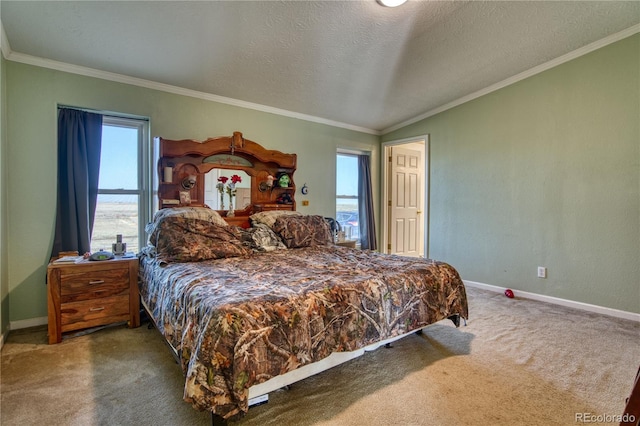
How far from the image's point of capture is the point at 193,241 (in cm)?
258

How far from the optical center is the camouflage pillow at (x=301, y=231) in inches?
130

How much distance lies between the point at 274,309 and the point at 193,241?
55.3 inches

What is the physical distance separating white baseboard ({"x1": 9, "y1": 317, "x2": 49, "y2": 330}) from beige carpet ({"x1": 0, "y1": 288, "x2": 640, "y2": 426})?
115 millimetres

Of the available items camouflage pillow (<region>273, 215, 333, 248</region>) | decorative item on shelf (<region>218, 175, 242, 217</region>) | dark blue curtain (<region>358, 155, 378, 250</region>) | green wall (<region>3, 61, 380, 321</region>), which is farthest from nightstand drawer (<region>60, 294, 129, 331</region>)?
dark blue curtain (<region>358, 155, 378, 250</region>)

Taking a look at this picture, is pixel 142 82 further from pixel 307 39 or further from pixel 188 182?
pixel 307 39

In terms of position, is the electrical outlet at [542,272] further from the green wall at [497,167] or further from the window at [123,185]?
the window at [123,185]

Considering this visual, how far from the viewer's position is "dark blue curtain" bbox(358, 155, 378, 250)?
5176 mm

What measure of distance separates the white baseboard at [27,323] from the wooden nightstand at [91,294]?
0.55 meters

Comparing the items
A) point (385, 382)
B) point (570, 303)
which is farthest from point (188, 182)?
point (570, 303)

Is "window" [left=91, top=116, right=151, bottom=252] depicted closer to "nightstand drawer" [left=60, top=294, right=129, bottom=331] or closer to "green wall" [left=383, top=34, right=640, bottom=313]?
"nightstand drawer" [left=60, top=294, right=129, bottom=331]

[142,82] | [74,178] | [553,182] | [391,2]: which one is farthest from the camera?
[553,182]

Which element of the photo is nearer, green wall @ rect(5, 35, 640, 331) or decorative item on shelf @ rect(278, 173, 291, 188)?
green wall @ rect(5, 35, 640, 331)

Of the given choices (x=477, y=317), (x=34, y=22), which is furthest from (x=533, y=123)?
(x=34, y=22)

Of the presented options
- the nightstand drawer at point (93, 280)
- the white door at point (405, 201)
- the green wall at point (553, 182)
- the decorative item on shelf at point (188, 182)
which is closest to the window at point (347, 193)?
the white door at point (405, 201)
